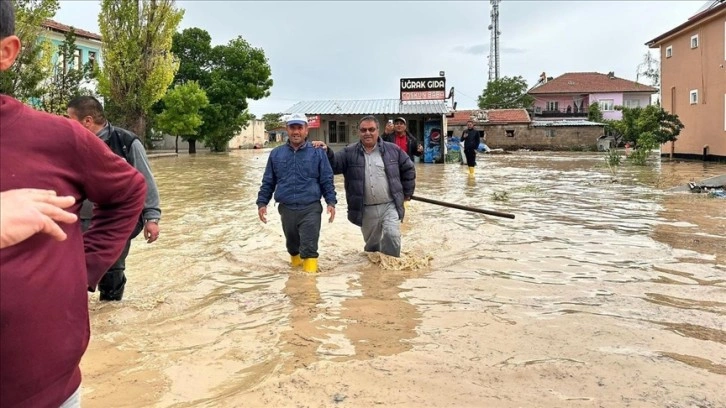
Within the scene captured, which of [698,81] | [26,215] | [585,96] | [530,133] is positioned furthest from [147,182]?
[585,96]

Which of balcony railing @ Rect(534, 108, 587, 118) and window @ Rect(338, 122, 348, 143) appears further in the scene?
balcony railing @ Rect(534, 108, 587, 118)

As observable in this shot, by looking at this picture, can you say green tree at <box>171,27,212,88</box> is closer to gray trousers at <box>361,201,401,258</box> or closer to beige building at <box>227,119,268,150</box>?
beige building at <box>227,119,268,150</box>

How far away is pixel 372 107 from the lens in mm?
29516

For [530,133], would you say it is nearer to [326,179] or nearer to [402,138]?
[402,138]

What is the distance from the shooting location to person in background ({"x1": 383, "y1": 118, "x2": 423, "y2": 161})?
1001 centimetres

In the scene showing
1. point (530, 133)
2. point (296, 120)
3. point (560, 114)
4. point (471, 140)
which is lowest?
point (296, 120)

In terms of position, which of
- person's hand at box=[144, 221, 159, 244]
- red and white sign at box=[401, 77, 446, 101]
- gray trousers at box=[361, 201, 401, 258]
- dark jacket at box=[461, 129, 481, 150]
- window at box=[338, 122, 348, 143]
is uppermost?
red and white sign at box=[401, 77, 446, 101]

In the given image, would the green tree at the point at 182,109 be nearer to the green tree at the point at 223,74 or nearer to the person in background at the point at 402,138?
the green tree at the point at 223,74

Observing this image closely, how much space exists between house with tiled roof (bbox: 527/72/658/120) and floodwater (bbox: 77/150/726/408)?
2112 inches

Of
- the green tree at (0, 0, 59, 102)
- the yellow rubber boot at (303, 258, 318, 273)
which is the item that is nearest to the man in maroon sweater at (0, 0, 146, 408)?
the yellow rubber boot at (303, 258, 318, 273)

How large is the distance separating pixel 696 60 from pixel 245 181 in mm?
21123

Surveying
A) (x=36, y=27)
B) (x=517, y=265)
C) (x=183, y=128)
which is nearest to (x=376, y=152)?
(x=517, y=265)

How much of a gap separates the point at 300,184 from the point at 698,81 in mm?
25732

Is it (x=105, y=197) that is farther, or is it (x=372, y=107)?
(x=372, y=107)
